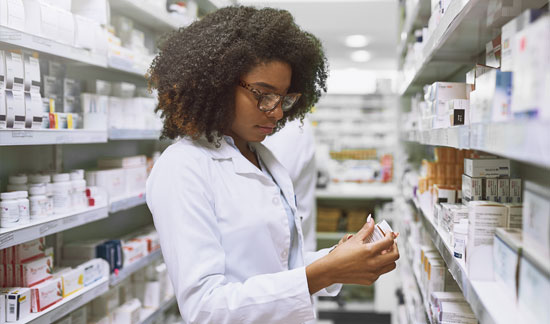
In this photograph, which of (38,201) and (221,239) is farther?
(38,201)

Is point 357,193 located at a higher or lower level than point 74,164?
lower

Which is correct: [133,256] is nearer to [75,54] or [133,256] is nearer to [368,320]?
[75,54]

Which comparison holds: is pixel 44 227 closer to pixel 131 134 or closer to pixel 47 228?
pixel 47 228

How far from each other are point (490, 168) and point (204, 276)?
2.94 ft

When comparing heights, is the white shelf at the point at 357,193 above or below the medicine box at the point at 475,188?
Result: below

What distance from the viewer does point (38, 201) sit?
189 cm

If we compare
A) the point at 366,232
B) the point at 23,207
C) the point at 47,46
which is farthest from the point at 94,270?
the point at 366,232

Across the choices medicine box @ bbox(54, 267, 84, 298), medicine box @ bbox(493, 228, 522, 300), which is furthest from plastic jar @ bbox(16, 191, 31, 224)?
medicine box @ bbox(493, 228, 522, 300)

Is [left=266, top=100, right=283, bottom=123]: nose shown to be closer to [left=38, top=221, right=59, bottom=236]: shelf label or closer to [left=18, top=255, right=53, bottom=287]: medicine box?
[left=38, top=221, right=59, bottom=236]: shelf label

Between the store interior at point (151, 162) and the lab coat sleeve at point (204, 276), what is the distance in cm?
48

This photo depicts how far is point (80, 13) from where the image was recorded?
7.69ft

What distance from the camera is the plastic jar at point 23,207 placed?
1765mm

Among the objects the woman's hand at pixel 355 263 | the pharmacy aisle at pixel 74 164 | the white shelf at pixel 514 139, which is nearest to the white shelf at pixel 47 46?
the pharmacy aisle at pixel 74 164

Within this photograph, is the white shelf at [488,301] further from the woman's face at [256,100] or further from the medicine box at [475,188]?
the woman's face at [256,100]
